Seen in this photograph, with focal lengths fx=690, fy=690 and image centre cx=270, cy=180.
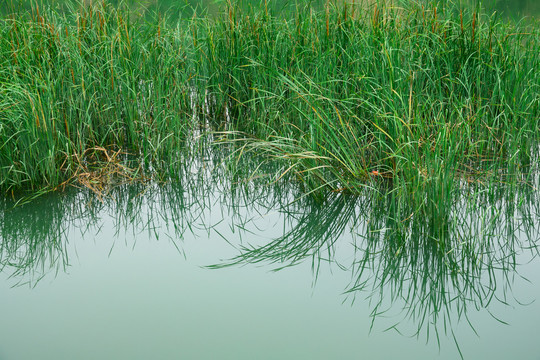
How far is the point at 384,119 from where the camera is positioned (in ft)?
9.44

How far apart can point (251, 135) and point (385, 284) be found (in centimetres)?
147

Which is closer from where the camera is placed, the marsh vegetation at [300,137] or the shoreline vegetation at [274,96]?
the marsh vegetation at [300,137]

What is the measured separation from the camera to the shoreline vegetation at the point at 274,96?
2.85m

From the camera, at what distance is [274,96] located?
3248 millimetres

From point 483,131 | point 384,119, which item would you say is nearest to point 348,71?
point 384,119

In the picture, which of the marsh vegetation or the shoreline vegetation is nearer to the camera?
the marsh vegetation

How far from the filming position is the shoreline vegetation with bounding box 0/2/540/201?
9.36 feet

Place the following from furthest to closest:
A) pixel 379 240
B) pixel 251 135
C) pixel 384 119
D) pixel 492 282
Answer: pixel 251 135 < pixel 384 119 < pixel 379 240 < pixel 492 282

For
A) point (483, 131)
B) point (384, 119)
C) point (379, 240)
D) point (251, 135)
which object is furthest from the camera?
point (251, 135)

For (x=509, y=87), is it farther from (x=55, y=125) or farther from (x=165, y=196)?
(x=55, y=125)

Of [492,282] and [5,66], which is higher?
[5,66]

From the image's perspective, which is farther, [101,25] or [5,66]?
[101,25]

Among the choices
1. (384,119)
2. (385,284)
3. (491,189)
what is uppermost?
(384,119)

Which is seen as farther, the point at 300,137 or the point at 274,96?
the point at 274,96
